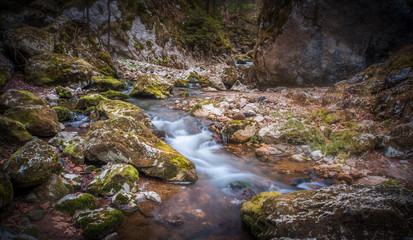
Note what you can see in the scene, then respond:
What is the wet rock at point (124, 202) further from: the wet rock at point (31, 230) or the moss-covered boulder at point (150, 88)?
the moss-covered boulder at point (150, 88)

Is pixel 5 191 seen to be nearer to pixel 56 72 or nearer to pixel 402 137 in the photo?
pixel 402 137

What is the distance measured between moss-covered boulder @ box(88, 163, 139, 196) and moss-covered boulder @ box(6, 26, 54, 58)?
12.4 metres

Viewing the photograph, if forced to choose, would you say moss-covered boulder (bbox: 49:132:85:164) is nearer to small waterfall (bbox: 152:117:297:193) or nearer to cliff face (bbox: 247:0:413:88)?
small waterfall (bbox: 152:117:297:193)

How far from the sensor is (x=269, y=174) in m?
5.11

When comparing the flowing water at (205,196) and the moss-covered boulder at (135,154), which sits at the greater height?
the moss-covered boulder at (135,154)

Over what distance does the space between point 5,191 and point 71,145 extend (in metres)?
2.16

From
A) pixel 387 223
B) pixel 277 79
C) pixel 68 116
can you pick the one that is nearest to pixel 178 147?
pixel 68 116

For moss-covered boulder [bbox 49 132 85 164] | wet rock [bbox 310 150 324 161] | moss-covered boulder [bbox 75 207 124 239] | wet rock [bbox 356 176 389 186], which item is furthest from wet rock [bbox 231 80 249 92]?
moss-covered boulder [bbox 75 207 124 239]

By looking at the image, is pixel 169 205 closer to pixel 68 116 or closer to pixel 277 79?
pixel 68 116

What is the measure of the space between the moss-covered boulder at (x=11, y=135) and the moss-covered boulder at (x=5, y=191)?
81.0 inches

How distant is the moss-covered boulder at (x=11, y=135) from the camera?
407 cm

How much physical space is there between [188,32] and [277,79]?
18213 millimetres

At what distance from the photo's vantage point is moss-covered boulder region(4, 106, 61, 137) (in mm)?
5094

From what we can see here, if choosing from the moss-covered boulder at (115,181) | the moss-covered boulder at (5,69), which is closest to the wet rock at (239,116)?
the moss-covered boulder at (115,181)
